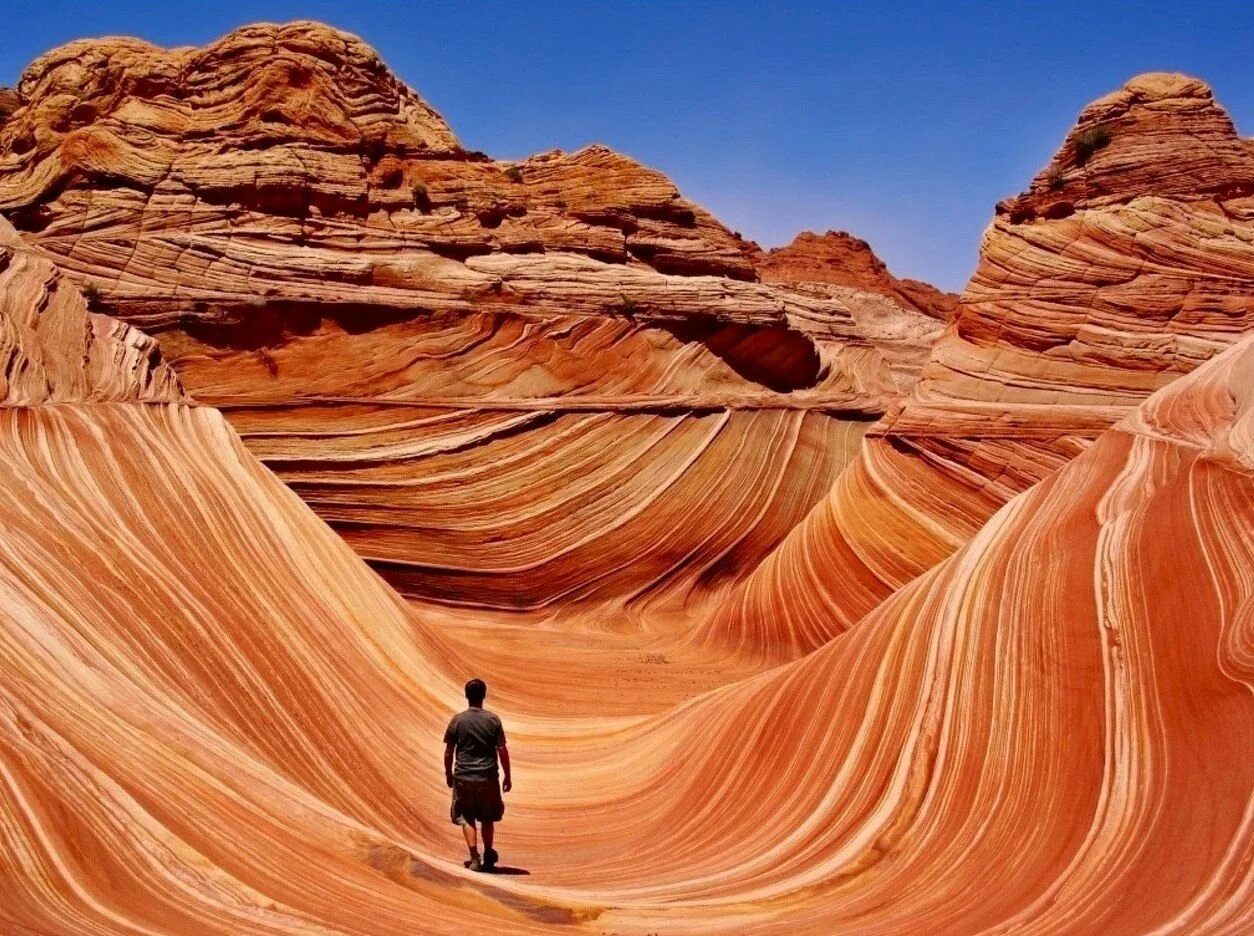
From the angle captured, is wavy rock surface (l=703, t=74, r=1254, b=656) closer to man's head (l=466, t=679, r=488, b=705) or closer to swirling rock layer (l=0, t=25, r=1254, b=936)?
swirling rock layer (l=0, t=25, r=1254, b=936)

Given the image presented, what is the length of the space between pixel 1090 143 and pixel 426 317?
8789 millimetres

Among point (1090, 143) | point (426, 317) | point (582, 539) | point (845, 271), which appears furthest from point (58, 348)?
point (845, 271)

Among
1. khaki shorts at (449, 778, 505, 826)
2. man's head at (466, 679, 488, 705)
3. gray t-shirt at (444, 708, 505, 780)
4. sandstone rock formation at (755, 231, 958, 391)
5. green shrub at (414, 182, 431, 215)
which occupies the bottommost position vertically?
khaki shorts at (449, 778, 505, 826)

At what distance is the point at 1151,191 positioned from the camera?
554 inches

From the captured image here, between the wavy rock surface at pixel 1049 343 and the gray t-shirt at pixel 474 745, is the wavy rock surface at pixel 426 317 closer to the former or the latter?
the wavy rock surface at pixel 1049 343

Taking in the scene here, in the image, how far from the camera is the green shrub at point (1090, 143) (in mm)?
14586

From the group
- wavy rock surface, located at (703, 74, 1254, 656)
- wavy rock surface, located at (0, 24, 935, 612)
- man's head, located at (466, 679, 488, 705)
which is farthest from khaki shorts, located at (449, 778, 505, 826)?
wavy rock surface, located at (0, 24, 935, 612)

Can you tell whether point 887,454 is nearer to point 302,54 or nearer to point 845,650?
point 845,650

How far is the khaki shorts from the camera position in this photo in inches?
237

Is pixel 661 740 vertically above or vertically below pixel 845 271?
below

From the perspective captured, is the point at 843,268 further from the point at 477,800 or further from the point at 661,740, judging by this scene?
the point at 477,800

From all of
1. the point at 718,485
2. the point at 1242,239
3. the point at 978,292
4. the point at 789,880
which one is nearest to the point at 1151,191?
the point at 1242,239

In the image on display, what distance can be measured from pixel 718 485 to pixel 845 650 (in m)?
8.85

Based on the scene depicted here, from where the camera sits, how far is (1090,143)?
1460 cm
